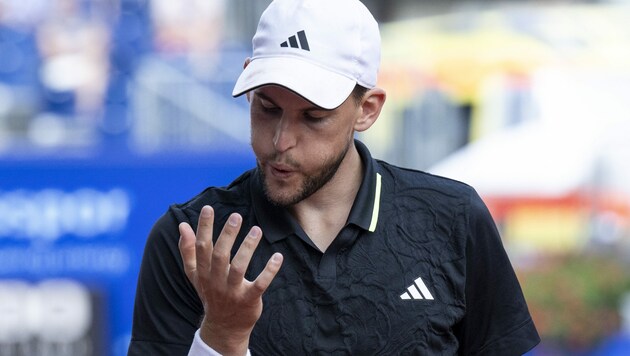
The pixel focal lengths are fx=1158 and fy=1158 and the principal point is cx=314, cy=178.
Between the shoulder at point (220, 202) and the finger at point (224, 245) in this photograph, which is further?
the shoulder at point (220, 202)

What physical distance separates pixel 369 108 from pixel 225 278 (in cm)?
60

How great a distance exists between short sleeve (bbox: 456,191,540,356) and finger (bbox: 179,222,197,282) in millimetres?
646

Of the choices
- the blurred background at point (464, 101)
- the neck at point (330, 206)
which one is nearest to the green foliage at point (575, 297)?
the blurred background at point (464, 101)

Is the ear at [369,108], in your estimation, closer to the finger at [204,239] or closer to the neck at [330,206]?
the neck at [330,206]

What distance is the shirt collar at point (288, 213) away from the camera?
92.1 inches

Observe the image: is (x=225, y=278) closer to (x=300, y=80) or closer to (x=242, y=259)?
(x=242, y=259)

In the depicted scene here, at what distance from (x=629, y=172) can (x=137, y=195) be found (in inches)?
140

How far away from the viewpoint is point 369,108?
2451 mm

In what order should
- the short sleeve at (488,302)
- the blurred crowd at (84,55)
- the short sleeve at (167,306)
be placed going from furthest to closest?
Answer: 1. the blurred crowd at (84,55)
2. the short sleeve at (488,302)
3. the short sleeve at (167,306)

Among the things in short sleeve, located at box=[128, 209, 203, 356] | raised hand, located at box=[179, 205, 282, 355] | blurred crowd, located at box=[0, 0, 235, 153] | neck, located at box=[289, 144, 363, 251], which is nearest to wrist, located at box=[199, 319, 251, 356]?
raised hand, located at box=[179, 205, 282, 355]

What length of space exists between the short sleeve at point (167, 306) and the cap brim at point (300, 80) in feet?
1.08

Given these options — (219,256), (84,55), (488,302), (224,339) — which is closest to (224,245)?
(219,256)

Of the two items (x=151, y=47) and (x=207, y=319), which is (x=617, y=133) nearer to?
(x=151, y=47)

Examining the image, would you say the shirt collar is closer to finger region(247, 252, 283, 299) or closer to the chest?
the chest
